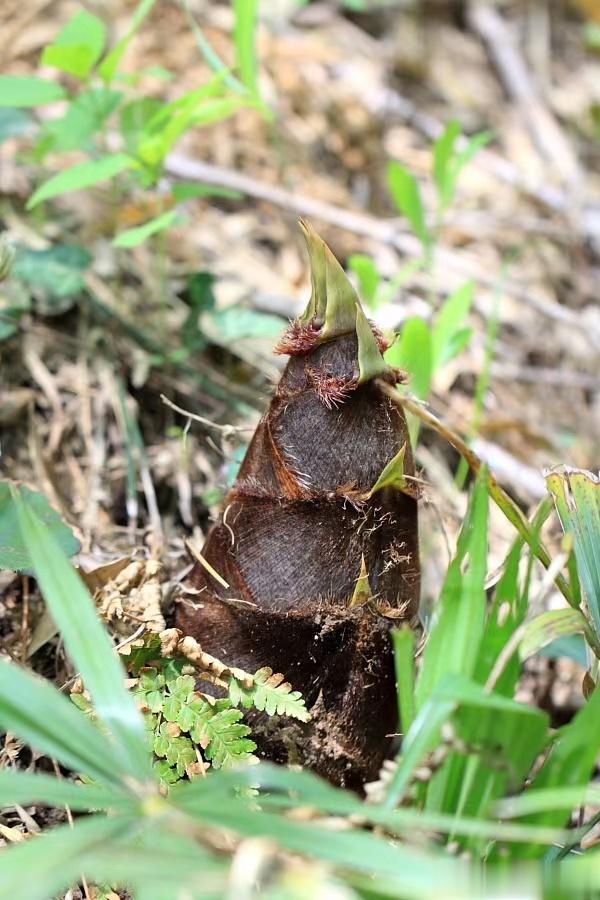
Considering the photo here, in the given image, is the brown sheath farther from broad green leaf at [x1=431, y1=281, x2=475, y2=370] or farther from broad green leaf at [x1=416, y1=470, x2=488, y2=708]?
broad green leaf at [x1=431, y1=281, x2=475, y2=370]

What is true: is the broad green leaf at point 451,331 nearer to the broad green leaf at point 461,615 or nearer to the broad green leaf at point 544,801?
the broad green leaf at point 461,615

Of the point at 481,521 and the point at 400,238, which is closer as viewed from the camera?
the point at 481,521

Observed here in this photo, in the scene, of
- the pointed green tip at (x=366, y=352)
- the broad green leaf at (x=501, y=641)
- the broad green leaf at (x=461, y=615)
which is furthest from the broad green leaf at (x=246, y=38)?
the broad green leaf at (x=501, y=641)

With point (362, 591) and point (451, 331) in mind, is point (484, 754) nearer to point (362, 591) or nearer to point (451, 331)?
point (362, 591)

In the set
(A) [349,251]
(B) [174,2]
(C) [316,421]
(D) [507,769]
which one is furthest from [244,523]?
(B) [174,2]

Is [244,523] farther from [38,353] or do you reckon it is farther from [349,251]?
[349,251]
